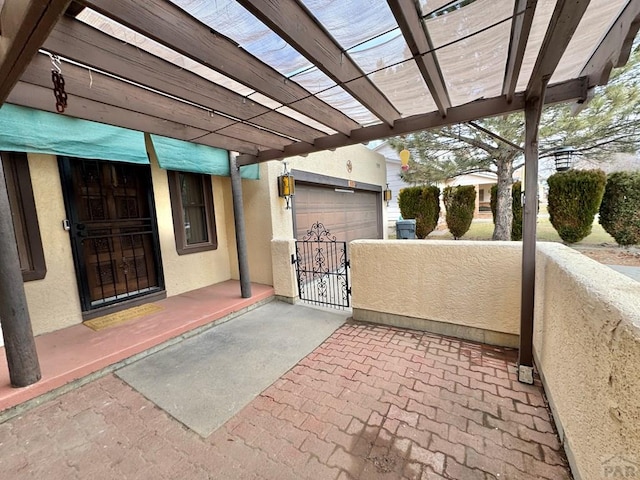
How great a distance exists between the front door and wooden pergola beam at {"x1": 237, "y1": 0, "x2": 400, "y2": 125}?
3.52 m

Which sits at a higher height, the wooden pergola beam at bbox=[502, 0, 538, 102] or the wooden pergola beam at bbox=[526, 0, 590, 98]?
the wooden pergola beam at bbox=[502, 0, 538, 102]

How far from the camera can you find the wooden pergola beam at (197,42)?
53.6 inches

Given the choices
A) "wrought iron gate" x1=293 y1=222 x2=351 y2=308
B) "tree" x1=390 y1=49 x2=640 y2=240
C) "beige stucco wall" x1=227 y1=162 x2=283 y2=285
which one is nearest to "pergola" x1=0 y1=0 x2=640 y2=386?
"beige stucco wall" x1=227 y1=162 x2=283 y2=285

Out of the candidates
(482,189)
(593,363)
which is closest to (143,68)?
(593,363)

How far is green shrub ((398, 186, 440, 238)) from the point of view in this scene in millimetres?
9883

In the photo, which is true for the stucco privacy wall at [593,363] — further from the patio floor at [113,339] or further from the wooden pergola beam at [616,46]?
the patio floor at [113,339]

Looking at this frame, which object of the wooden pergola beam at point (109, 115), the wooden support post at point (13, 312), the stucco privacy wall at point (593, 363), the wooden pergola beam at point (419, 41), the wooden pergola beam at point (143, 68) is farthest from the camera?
the wooden pergola beam at point (109, 115)

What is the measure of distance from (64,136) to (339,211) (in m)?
5.75

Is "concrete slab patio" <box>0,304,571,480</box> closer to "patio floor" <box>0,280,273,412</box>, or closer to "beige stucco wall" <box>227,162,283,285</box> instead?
"patio floor" <box>0,280,273,412</box>

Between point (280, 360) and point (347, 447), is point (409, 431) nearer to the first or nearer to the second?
point (347, 447)

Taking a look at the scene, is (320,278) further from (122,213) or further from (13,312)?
(13,312)

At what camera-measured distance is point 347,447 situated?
5.71 feet


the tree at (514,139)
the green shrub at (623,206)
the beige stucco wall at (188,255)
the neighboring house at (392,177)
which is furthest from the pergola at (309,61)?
the neighboring house at (392,177)

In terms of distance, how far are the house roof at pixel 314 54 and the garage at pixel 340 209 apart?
318 centimetres
